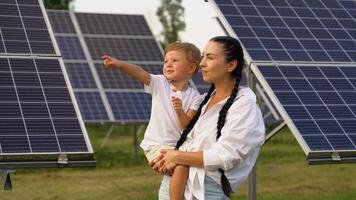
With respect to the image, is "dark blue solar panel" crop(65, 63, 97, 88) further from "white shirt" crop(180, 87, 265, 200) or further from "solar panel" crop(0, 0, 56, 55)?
"white shirt" crop(180, 87, 265, 200)

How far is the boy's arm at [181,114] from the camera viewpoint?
4.67 meters

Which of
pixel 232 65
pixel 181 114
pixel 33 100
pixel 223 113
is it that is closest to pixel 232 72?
pixel 232 65

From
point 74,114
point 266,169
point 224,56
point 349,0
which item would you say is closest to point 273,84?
point 74,114

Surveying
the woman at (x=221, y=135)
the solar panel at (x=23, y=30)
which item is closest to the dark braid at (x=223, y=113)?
the woman at (x=221, y=135)

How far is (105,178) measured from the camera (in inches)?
598

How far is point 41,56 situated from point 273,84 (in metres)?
2.43

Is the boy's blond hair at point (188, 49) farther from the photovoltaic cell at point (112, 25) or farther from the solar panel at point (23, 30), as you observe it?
the photovoltaic cell at point (112, 25)

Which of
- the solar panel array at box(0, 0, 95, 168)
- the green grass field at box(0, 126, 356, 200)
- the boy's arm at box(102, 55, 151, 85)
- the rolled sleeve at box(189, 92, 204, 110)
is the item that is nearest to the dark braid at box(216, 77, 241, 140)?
the rolled sleeve at box(189, 92, 204, 110)

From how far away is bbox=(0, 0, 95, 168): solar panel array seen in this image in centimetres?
727

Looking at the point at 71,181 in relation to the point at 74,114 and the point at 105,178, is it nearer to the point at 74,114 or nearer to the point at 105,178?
the point at 105,178

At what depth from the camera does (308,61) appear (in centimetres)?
984

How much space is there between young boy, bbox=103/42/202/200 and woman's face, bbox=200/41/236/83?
17.5 inches

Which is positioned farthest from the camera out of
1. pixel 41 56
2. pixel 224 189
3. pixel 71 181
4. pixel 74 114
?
pixel 71 181

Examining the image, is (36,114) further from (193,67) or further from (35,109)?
(193,67)
